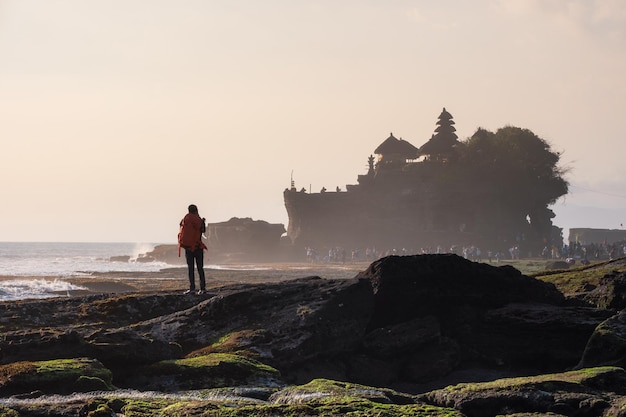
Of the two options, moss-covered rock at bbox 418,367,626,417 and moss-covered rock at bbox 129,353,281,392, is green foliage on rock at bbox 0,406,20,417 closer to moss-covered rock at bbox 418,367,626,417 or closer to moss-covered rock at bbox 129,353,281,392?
moss-covered rock at bbox 129,353,281,392

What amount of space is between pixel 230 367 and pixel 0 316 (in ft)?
18.3

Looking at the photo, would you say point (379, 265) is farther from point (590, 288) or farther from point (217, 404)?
point (217, 404)

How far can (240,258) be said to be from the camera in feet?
391

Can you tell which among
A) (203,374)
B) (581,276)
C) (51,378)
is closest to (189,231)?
(203,374)

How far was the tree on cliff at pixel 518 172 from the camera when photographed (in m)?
102

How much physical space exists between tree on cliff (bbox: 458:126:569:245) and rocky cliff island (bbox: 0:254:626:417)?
84382 millimetres

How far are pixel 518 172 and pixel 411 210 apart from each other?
13.3 metres

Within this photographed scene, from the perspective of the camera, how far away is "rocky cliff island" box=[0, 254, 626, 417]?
9.71 metres

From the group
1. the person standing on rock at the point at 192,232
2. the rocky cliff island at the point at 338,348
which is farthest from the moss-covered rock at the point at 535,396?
the person standing on rock at the point at 192,232

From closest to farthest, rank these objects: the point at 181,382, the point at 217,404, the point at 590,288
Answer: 1. the point at 217,404
2. the point at 181,382
3. the point at 590,288

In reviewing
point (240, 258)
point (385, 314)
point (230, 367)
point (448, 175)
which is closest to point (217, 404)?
point (230, 367)

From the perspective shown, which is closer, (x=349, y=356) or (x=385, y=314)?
(x=349, y=356)

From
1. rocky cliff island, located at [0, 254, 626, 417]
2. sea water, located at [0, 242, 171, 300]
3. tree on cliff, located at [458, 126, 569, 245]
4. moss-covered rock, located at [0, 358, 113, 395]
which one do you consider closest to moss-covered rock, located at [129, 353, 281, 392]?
rocky cliff island, located at [0, 254, 626, 417]

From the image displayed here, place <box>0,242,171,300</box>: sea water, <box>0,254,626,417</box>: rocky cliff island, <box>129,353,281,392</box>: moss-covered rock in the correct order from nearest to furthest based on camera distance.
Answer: <box>0,254,626,417</box>: rocky cliff island, <box>129,353,281,392</box>: moss-covered rock, <box>0,242,171,300</box>: sea water
